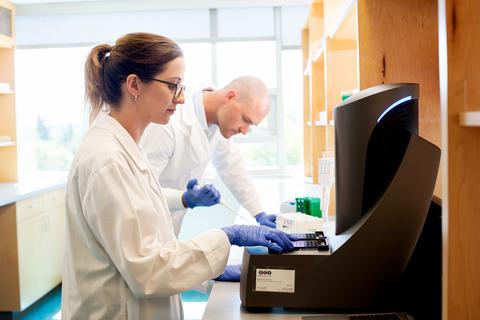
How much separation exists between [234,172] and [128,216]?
160 centimetres

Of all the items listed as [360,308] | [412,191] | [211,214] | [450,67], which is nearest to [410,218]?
[412,191]

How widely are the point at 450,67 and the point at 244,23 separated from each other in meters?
5.14

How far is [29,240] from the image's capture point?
378cm

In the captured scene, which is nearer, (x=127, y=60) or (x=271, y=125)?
A: (x=127, y=60)

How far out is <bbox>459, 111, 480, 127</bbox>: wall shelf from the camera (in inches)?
27.6

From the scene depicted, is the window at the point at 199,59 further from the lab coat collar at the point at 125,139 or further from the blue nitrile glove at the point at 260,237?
the blue nitrile glove at the point at 260,237

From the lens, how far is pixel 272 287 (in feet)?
3.96

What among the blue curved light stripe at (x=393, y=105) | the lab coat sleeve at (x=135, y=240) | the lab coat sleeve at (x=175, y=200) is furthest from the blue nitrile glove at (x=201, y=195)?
the blue curved light stripe at (x=393, y=105)

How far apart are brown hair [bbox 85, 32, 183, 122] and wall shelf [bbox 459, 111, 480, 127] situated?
873mm

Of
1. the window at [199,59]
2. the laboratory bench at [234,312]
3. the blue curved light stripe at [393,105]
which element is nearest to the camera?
the blue curved light stripe at [393,105]

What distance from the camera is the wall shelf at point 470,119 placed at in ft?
2.30

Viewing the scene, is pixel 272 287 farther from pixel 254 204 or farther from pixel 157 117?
pixel 254 204

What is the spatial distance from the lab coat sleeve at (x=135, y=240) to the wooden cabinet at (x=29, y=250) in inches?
103

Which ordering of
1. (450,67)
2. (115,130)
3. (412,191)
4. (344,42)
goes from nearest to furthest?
(450,67) → (412,191) → (115,130) → (344,42)
